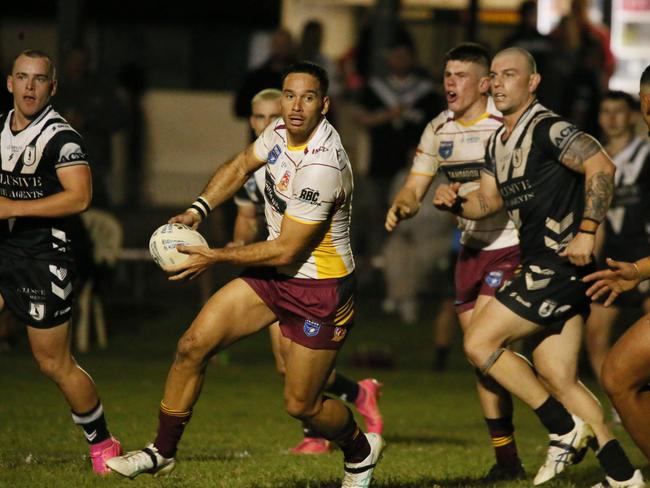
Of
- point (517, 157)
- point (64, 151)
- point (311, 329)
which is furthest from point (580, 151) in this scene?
point (64, 151)

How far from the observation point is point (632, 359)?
7.24m

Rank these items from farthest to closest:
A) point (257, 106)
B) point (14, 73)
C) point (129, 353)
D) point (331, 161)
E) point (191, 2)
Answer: point (191, 2)
point (129, 353)
point (257, 106)
point (14, 73)
point (331, 161)

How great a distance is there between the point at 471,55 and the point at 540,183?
1.19 m

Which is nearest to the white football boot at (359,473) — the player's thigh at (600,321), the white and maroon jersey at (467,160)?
the white and maroon jersey at (467,160)

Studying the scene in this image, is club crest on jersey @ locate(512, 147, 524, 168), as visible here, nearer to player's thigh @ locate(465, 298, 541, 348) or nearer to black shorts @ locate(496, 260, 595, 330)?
black shorts @ locate(496, 260, 595, 330)

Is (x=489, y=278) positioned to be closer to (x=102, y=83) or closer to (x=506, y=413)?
(x=506, y=413)

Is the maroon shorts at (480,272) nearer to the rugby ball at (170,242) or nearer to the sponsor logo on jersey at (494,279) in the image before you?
the sponsor logo on jersey at (494,279)

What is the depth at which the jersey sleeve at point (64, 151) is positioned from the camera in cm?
813

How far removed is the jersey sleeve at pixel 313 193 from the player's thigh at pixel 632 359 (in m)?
1.73

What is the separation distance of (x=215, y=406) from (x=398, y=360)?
3.77 meters

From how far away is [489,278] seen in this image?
8.90 meters

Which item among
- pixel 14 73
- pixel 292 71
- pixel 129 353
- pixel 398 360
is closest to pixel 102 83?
pixel 129 353

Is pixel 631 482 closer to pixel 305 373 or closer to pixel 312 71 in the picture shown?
pixel 305 373

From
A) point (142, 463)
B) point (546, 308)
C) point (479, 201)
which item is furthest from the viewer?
point (479, 201)
